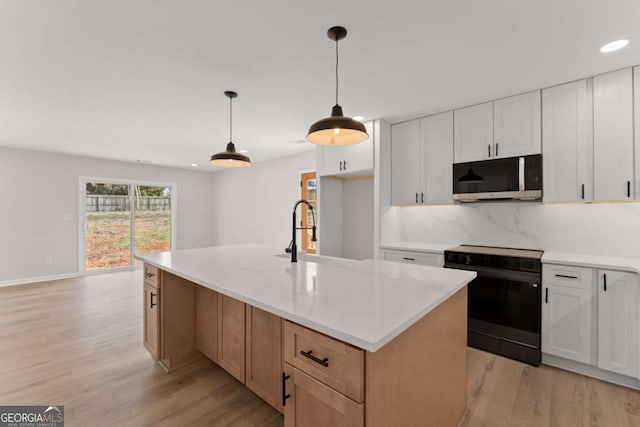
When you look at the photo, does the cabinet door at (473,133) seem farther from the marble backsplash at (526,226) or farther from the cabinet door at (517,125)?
the marble backsplash at (526,226)

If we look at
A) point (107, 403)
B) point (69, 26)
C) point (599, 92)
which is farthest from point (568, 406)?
point (69, 26)

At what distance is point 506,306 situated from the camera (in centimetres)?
253

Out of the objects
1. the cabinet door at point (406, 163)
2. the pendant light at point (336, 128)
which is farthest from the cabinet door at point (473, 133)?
the pendant light at point (336, 128)

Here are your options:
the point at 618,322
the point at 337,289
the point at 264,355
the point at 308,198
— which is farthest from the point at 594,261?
the point at 308,198

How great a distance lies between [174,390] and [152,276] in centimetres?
89

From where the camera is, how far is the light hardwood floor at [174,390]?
1.79 m

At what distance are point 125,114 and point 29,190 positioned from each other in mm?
3619

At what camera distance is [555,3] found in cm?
155

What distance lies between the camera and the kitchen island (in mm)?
1002

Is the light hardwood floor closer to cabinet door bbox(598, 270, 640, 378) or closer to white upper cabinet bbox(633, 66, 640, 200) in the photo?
cabinet door bbox(598, 270, 640, 378)

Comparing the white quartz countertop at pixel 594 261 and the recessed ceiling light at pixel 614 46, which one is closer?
the recessed ceiling light at pixel 614 46

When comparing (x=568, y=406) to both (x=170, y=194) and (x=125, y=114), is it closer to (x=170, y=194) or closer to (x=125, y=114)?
(x=125, y=114)

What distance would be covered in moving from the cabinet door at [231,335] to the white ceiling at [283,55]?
1785 millimetres

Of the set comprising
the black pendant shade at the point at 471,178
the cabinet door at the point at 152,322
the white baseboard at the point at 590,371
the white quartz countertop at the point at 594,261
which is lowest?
the white baseboard at the point at 590,371
